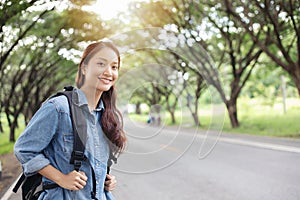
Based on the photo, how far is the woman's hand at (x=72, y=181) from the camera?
1565 mm

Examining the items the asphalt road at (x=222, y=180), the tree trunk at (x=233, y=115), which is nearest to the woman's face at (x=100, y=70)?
the asphalt road at (x=222, y=180)

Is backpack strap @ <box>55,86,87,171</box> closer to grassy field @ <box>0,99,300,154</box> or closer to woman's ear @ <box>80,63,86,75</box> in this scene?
woman's ear @ <box>80,63,86,75</box>

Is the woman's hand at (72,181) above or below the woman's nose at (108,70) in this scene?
below

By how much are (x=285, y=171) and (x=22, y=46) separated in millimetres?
15137

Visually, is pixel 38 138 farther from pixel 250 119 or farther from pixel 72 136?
pixel 250 119

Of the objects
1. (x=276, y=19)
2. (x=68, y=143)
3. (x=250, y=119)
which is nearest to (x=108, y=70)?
(x=68, y=143)

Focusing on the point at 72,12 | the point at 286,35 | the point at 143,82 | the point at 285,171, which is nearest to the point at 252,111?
the point at 286,35

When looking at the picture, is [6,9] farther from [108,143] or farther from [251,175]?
[108,143]

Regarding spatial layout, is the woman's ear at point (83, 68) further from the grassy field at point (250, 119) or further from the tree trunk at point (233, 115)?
the tree trunk at point (233, 115)

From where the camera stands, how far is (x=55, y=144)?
1.60m

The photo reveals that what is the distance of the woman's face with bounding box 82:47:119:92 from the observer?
1.66 m

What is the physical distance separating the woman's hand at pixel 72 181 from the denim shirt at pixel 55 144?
28 millimetres

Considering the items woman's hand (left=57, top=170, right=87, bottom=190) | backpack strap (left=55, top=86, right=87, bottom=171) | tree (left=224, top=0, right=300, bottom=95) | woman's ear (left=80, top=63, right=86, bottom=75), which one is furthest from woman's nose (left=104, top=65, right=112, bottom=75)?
tree (left=224, top=0, right=300, bottom=95)

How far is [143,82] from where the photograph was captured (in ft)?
6.39
